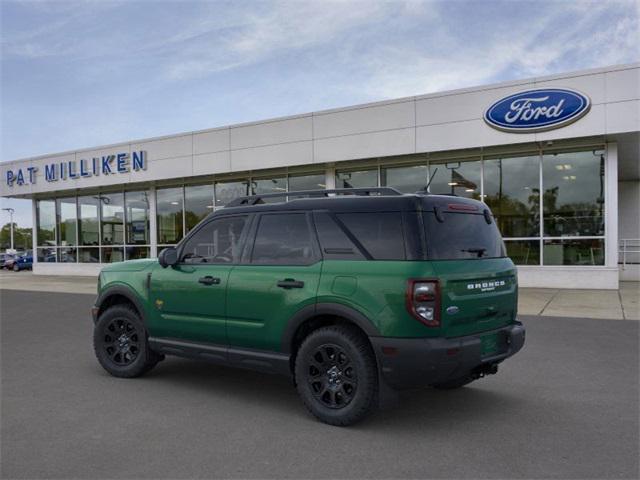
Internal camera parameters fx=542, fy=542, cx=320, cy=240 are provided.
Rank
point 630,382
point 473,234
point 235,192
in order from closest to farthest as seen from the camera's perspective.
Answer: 1. point 473,234
2. point 630,382
3. point 235,192

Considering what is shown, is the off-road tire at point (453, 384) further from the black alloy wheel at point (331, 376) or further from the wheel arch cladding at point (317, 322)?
the wheel arch cladding at point (317, 322)

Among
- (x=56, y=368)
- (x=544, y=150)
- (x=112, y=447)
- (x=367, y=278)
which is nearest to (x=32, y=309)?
(x=56, y=368)

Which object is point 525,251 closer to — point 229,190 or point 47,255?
point 229,190

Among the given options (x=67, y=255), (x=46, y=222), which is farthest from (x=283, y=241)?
(x=46, y=222)

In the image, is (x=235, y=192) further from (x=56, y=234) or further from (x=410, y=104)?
(x=56, y=234)

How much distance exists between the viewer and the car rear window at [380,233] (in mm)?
4266

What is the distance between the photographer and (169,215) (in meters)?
A: 22.4

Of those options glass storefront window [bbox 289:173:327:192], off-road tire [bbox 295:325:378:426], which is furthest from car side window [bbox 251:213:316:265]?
glass storefront window [bbox 289:173:327:192]

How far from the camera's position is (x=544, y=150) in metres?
15.2

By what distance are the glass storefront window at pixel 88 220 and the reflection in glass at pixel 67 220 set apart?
16.7 inches

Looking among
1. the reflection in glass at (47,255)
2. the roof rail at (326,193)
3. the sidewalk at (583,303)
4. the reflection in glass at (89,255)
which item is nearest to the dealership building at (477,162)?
the sidewalk at (583,303)

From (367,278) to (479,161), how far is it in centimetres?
1276

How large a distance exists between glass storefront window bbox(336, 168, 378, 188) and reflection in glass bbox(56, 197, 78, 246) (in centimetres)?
1420

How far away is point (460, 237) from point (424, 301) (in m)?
0.79
